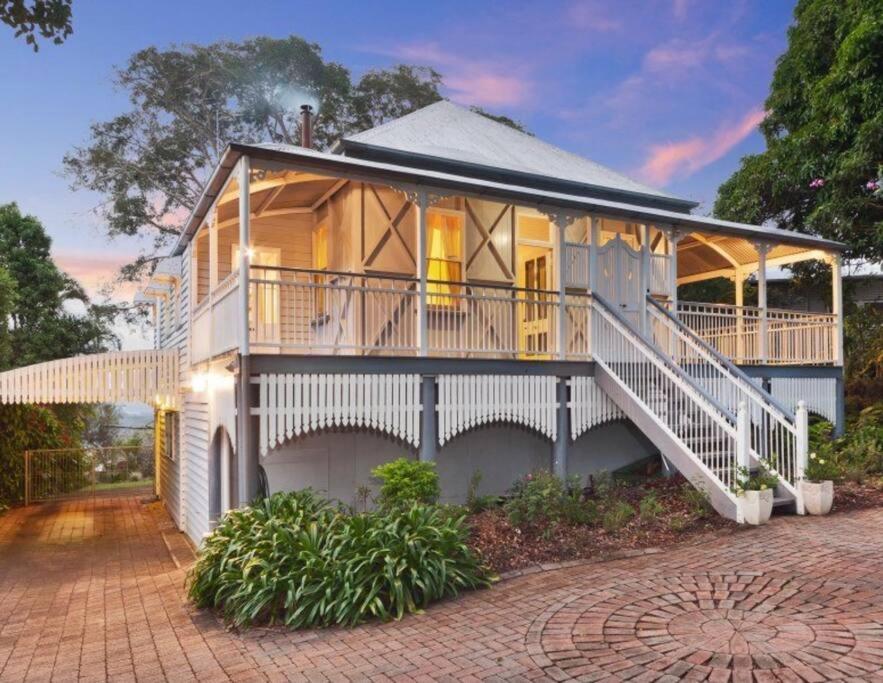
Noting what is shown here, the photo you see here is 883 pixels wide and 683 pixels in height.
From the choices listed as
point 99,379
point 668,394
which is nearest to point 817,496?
point 668,394

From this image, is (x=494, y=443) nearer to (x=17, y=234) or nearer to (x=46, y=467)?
(x=46, y=467)

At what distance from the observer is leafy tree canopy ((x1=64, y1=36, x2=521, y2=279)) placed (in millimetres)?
24859

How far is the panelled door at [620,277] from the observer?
11.0 meters

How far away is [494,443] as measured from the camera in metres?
9.90

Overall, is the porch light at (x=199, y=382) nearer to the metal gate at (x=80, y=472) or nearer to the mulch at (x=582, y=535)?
the mulch at (x=582, y=535)

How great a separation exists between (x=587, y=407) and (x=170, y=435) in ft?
35.3

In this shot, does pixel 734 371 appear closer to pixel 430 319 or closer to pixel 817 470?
pixel 817 470

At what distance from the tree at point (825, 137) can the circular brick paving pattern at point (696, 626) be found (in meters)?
13.2

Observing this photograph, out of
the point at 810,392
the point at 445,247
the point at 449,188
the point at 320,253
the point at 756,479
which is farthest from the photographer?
the point at 320,253

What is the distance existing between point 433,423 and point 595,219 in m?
4.56

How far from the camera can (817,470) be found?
798 centimetres

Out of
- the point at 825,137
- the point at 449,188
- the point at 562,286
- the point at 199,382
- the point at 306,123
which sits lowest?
the point at 199,382

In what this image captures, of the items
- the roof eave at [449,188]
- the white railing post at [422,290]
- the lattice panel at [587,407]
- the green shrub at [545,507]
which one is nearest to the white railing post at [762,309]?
the roof eave at [449,188]

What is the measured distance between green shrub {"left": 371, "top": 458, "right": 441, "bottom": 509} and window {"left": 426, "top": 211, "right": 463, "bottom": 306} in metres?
A: 4.88
